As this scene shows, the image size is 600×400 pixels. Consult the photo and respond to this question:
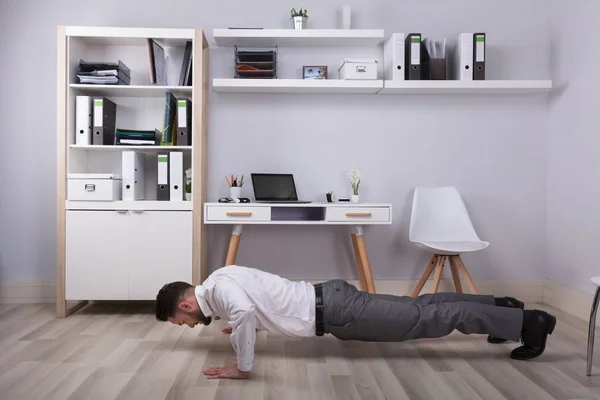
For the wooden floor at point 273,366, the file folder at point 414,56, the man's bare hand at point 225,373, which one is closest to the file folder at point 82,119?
the wooden floor at point 273,366

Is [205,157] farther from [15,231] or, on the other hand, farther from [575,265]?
[575,265]

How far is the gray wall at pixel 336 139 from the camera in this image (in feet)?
13.2

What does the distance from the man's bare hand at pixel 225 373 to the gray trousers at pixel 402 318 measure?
0.43 metres

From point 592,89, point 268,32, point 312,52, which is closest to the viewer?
point 592,89

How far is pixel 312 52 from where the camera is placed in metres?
4.09

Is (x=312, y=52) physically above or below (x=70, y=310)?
above

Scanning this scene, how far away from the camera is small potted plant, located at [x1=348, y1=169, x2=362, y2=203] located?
3871 millimetres

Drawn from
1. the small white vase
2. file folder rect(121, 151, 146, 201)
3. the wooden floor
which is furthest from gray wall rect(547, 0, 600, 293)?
file folder rect(121, 151, 146, 201)

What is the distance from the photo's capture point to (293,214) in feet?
11.9

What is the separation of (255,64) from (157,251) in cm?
142

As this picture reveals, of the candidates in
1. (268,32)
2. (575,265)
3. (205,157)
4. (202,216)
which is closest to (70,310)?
(202,216)

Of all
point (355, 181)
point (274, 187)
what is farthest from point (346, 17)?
point (274, 187)

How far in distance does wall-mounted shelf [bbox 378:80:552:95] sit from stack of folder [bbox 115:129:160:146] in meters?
1.62

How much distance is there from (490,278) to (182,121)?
2485mm
